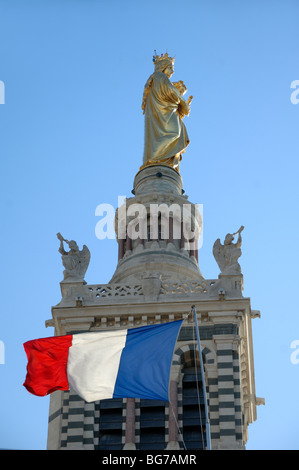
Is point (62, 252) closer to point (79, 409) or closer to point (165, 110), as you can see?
point (79, 409)

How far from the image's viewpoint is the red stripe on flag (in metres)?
39.8

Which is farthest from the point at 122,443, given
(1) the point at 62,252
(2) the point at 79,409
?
(1) the point at 62,252

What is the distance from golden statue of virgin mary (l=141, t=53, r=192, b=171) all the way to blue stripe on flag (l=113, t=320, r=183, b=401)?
21.9 meters

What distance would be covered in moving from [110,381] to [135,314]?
1078 centimetres

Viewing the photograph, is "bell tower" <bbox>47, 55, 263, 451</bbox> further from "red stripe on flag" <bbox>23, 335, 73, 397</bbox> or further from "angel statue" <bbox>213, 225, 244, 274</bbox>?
"red stripe on flag" <bbox>23, 335, 73, 397</bbox>

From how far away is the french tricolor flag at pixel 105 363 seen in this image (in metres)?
38.7

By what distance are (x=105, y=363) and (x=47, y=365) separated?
6.74ft

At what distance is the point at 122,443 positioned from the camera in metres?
46.3

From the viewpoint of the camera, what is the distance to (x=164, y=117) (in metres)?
62.4

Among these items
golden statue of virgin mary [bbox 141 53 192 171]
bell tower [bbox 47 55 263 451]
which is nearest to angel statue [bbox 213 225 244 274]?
bell tower [bbox 47 55 263 451]

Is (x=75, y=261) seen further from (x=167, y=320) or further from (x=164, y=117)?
(x=164, y=117)

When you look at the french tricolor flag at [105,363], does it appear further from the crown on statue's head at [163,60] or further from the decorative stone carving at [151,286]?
the crown on statue's head at [163,60]

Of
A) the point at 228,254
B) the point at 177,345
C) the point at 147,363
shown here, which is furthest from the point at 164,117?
the point at 147,363

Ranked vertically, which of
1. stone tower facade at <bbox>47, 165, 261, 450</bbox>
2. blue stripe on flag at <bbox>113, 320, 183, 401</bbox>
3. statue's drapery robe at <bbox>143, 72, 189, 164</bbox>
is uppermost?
statue's drapery robe at <bbox>143, 72, 189, 164</bbox>
